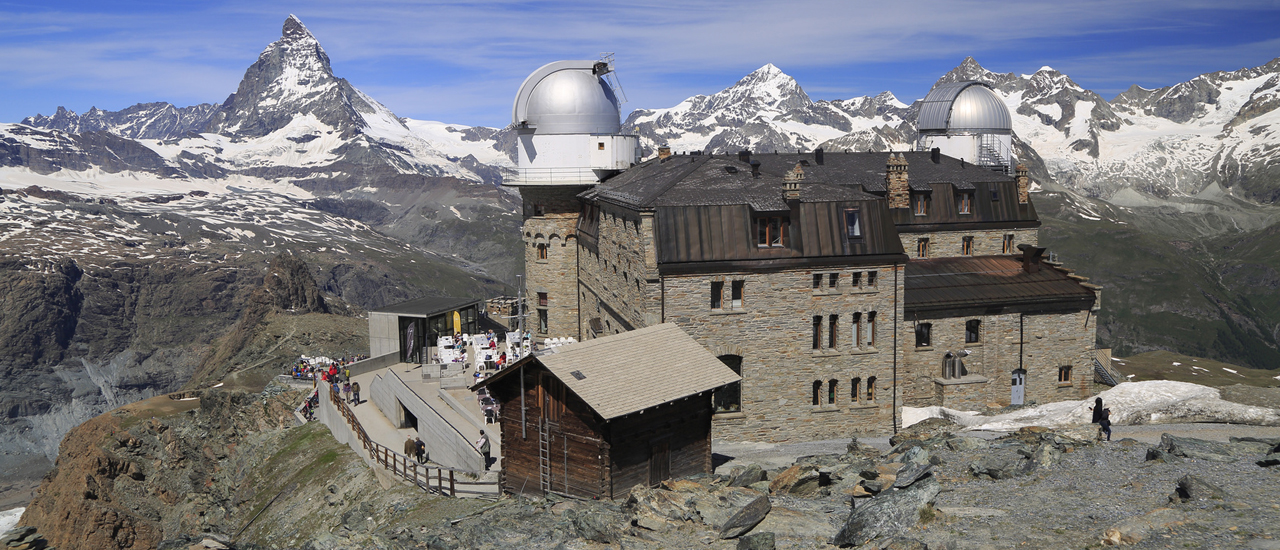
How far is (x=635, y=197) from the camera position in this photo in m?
41.3

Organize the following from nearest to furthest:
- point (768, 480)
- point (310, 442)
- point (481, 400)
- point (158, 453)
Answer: point (768, 480) → point (481, 400) → point (310, 442) → point (158, 453)

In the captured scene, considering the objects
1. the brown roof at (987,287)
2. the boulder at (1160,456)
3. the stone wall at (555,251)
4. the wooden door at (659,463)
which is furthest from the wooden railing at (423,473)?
the brown roof at (987,287)

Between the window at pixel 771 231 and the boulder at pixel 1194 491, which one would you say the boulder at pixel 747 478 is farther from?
the window at pixel 771 231

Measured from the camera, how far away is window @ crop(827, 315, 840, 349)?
131 ft

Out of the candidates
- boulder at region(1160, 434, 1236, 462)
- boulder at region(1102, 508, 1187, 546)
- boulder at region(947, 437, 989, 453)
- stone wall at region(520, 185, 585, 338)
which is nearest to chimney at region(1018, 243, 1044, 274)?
boulder at region(947, 437, 989, 453)

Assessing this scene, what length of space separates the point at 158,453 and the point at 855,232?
156 ft

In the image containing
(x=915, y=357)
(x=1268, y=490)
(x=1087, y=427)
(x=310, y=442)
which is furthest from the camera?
(x=310, y=442)

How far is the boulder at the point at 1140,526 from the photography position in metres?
Answer: 18.4

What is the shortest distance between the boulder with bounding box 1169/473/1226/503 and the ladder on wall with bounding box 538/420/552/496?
685 inches

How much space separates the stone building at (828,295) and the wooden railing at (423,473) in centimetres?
1015

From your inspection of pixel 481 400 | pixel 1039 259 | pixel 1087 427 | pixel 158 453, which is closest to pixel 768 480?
pixel 1087 427

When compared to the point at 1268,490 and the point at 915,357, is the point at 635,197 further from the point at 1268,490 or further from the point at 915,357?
the point at 1268,490

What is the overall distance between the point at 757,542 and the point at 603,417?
7.85 m

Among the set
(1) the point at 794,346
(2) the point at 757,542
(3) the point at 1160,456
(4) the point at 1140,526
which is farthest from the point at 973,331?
(2) the point at 757,542
